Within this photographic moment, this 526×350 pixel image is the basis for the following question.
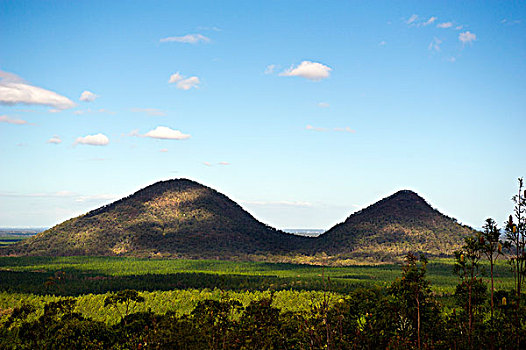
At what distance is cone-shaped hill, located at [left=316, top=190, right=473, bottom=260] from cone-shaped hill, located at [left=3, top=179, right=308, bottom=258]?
1679 centimetres

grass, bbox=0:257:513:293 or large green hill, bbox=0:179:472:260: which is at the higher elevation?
large green hill, bbox=0:179:472:260

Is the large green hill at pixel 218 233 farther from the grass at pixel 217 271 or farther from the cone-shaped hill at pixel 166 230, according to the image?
the grass at pixel 217 271

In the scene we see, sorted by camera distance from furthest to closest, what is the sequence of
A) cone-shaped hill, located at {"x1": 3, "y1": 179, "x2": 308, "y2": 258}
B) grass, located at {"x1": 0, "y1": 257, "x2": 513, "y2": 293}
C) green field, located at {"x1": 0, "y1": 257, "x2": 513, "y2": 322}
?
1. cone-shaped hill, located at {"x1": 3, "y1": 179, "x2": 308, "y2": 258}
2. grass, located at {"x1": 0, "y1": 257, "x2": 513, "y2": 293}
3. green field, located at {"x1": 0, "y1": 257, "x2": 513, "y2": 322}

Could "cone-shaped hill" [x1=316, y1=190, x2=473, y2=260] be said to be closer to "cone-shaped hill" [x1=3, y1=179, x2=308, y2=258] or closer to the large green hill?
the large green hill

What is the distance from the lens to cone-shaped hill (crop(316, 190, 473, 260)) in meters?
151

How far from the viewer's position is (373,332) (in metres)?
20.9

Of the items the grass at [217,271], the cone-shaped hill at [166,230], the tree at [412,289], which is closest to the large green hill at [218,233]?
the cone-shaped hill at [166,230]

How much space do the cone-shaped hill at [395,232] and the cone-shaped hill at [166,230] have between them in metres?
16.8

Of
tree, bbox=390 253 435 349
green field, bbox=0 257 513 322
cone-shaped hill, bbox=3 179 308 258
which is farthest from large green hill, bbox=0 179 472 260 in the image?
tree, bbox=390 253 435 349

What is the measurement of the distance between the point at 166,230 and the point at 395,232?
74667 mm

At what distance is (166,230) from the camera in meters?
167

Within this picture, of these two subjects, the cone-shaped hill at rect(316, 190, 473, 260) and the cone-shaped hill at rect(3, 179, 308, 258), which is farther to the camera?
the cone-shaped hill at rect(3, 179, 308, 258)

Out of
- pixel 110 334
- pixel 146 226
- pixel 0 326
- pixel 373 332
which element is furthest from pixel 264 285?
pixel 146 226

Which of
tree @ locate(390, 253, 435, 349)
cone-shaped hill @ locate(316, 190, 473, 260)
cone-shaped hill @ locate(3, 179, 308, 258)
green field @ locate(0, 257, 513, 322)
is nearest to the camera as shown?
tree @ locate(390, 253, 435, 349)
